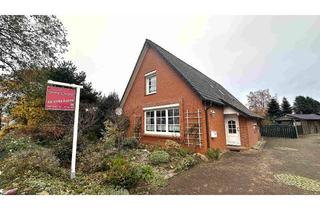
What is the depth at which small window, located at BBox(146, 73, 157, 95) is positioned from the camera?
11.3m

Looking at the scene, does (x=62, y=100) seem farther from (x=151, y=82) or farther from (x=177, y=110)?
(x=151, y=82)

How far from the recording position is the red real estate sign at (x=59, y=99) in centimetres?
440

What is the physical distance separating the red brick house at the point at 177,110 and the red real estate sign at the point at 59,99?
591 centimetres

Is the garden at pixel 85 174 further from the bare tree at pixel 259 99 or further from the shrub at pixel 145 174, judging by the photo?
the bare tree at pixel 259 99

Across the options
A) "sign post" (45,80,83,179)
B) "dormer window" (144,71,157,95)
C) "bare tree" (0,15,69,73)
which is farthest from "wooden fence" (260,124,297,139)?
"bare tree" (0,15,69,73)

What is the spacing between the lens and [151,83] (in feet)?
38.1

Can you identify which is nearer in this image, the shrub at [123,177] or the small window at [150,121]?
the shrub at [123,177]

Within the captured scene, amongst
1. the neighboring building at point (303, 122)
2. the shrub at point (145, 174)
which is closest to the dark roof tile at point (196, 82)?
the shrub at point (145, 174)

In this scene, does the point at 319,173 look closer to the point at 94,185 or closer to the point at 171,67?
the point at 94,185

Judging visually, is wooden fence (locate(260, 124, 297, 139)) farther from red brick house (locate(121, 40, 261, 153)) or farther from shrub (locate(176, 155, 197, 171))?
shrub (locate(176, 155, 197, 171))

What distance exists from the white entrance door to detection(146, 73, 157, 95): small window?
5.55m

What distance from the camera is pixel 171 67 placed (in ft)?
32.1

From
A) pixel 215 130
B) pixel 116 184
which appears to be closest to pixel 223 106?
pixel 215 130
